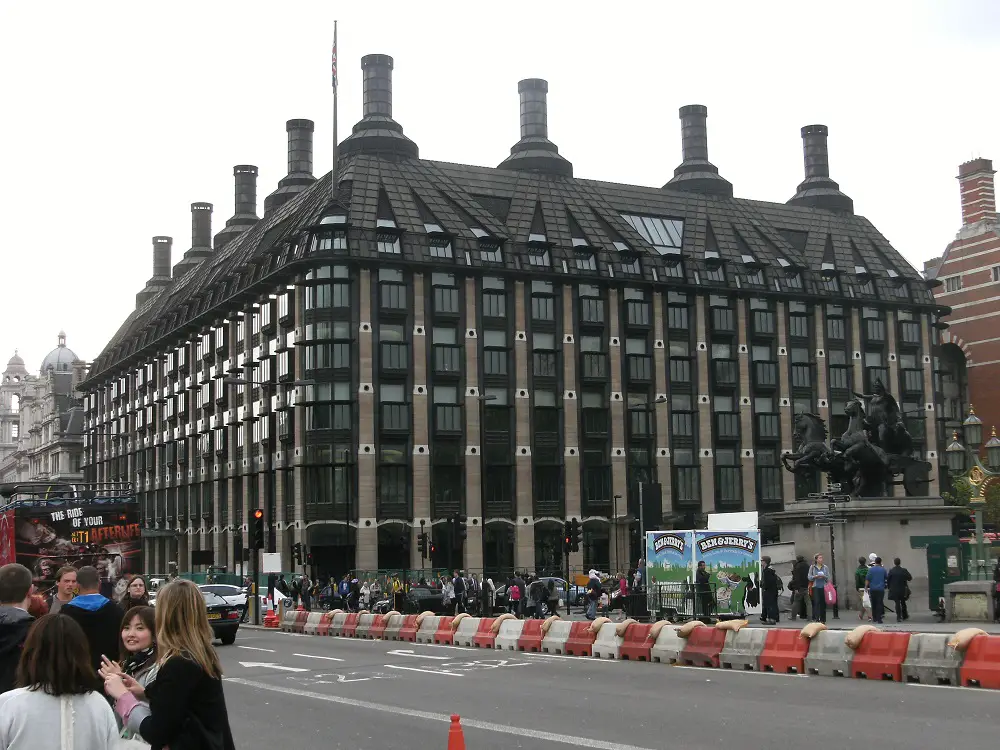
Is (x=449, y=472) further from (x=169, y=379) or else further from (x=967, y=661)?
(x=967, y=661)

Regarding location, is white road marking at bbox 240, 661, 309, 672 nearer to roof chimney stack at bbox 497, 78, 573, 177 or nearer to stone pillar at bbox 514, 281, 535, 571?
stone pillar at bbox 514, 281, 535, 571

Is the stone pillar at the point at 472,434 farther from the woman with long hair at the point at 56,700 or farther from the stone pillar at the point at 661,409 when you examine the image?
the woman with long hair at the point at 56,700

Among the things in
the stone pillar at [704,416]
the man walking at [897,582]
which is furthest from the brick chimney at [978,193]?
the man walking at [897,582]

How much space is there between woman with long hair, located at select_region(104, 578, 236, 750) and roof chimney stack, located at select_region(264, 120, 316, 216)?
297 ft

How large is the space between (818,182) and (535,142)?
2477cm

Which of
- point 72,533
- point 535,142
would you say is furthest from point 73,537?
point 535,142

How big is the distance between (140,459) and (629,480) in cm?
4284

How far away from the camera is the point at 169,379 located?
9456 cm

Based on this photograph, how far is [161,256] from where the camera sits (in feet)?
419

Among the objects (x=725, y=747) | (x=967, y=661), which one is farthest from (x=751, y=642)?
(x=725, y=747)

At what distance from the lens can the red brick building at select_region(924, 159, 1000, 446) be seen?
314 feet

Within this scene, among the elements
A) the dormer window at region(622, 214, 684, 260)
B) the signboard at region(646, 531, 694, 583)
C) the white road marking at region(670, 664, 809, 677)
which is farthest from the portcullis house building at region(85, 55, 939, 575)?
the white road marking at region(670, 664, 809, 677)

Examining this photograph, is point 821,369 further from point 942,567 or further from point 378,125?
point 942,567

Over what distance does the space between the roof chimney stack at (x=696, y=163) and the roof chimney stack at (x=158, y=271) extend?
5306cm
